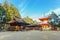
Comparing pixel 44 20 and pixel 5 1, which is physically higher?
pixel 5 1

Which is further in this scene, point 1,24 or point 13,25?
point 1,24

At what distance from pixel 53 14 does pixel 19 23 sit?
23437 mm

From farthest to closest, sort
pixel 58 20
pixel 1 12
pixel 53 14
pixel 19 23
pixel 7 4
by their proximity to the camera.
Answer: pixel 53 14 < pixel 58 20 < pixel 7 4 < pixel 1 12 < pixel 19 23

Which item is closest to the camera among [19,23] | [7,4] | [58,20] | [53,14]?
[19,23]

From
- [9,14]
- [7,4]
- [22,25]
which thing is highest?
[7,4]

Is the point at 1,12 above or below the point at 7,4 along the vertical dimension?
below

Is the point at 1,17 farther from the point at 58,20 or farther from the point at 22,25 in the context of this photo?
the point at 58,20

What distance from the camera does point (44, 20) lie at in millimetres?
41281

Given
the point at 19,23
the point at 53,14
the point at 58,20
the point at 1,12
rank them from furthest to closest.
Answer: the point at 53,14 → the point at 58,20 → the point at 1,12 → the point at 19,23

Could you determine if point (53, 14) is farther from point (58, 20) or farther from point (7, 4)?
point (7, 4)

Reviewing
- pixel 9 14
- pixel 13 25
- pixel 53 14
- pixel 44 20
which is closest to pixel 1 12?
pixel 9 14

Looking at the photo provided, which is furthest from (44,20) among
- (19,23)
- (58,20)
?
(19,23)

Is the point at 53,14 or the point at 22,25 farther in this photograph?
the point at 53,14

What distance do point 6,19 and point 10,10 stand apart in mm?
2308
